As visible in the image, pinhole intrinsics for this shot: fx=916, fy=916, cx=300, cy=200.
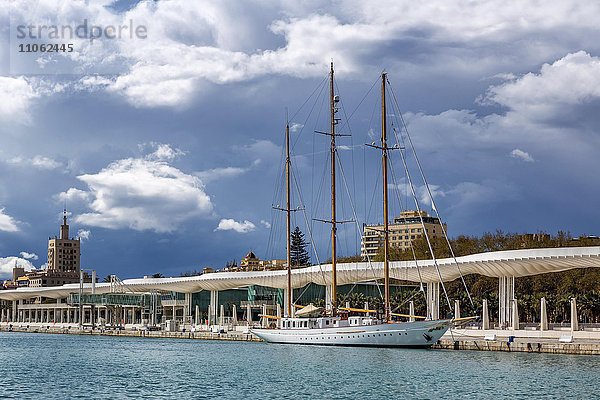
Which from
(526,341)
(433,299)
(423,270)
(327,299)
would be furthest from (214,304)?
(526,341)

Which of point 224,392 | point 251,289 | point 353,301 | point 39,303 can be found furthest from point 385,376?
point 39,303

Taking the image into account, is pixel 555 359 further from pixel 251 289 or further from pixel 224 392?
pixel 251 289

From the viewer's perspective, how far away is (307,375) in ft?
182

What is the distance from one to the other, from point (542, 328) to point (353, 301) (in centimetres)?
4976

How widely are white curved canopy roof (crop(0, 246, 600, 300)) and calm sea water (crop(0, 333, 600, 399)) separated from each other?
15896mm

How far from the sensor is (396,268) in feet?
324

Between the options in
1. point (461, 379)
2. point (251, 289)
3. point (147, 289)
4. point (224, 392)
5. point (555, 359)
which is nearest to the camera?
point (224, 392)

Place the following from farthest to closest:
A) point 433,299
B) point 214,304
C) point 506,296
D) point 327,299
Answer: point 214,304, point 327,299, point 433,299, point 506,296

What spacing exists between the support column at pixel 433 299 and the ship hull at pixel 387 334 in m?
17.1

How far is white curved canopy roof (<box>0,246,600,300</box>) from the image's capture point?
80188 mm

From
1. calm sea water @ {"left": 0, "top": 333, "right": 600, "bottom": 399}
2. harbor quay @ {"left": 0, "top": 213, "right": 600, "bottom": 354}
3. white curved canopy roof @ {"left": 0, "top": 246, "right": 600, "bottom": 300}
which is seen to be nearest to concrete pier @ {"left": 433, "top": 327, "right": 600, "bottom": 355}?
harbor quay @ {"left": 0, "top": 213, "right": 600, "bottom": 354}

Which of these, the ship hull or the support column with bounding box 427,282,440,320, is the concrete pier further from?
the support column with bounding box 427,282,440,320

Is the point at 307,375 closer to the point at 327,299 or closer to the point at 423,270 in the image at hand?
the point at 423,270

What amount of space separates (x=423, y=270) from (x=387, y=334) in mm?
19777
